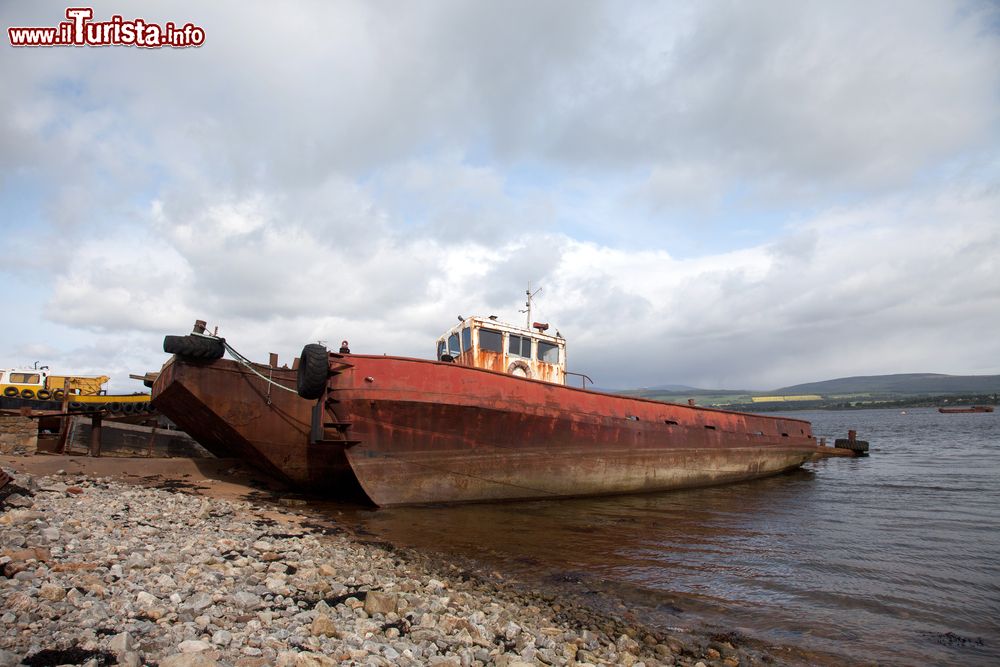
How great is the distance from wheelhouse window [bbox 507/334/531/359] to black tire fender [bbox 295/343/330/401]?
439 cm

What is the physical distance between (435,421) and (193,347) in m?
4.44

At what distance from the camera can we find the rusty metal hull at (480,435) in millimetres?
8906

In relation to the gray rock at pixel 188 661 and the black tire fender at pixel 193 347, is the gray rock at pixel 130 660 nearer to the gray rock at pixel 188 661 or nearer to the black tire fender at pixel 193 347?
the gray rock at pixel 188 661

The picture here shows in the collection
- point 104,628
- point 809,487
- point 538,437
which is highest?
point 538,437

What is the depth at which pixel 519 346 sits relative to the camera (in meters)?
12.1

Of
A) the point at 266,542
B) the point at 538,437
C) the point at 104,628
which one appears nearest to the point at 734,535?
the point at 538,437

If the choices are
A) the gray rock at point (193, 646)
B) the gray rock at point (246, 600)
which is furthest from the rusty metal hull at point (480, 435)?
the gray rock at point (193, 646)

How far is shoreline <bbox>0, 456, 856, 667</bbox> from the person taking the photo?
3100mm

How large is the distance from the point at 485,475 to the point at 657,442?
470 centimetres

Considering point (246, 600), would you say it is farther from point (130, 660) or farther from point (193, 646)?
point (130, 660)

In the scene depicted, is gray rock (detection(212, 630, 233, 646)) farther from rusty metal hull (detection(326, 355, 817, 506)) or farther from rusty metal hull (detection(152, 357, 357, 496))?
rusty metal hull (detection(152, 357, 357, 496))

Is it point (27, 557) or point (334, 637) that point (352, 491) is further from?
point (334, 637)

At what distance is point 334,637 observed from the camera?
3457 mm

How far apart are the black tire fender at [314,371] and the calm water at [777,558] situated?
7.40ft
